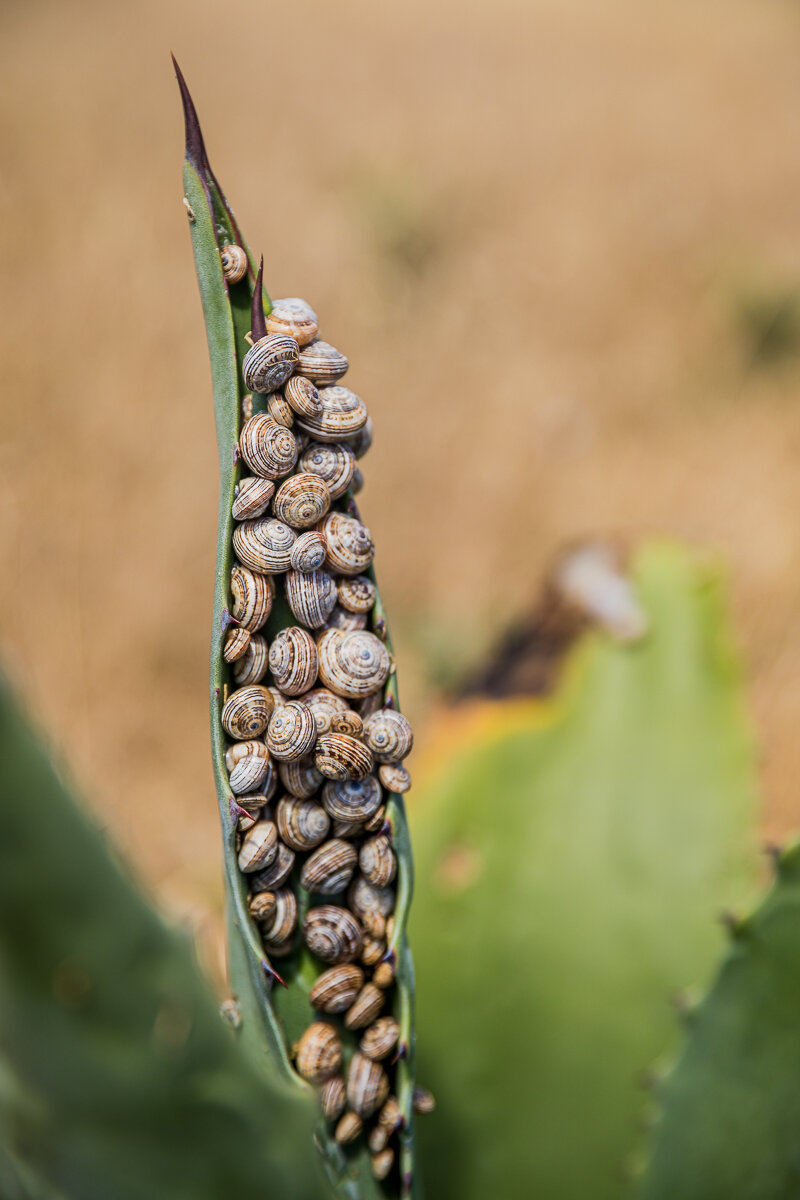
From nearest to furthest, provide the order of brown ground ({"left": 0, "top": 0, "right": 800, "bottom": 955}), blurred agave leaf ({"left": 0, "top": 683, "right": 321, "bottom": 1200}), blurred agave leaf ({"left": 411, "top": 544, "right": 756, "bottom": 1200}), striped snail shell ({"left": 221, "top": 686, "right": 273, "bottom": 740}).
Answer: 1. blurred agave leaf ({"left": 0, "top": 683, "right": 321, "bottom": 1200})
2. striped snail shell ({"left": 221, "top": 686, "right": 273, "bottom": 740})
3. blurred agave leaf ({"left": 411, "top": 544, "right": 756, "bottom": 1200})
4. brown ground ({"left": 0, "top": 0, "right": 800, "bottom": 955})

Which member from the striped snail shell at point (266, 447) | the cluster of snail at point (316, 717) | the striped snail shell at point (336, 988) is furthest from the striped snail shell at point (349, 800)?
the striped snail shell at point (266, 447)

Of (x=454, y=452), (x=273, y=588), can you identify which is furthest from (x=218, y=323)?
(x=454, y=452)

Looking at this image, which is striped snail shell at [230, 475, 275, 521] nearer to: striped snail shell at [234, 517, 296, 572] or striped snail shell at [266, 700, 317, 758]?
striped snail shell at [234, 517, 296, 572]

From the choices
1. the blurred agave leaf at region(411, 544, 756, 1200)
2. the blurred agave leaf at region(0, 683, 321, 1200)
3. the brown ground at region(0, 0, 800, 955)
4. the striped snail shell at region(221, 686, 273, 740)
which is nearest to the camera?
the blurred agave leaf at region(0, 683, 321, 1200)

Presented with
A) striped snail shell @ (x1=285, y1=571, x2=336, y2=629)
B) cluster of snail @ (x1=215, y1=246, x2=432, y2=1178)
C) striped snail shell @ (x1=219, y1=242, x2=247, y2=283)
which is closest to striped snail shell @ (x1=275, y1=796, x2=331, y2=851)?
cluster of snail @ (x1=215, y1=246, x2=432, y2=1178)

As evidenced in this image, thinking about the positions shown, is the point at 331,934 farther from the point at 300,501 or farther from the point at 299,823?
the point at 300,501

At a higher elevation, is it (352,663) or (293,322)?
(293,322)

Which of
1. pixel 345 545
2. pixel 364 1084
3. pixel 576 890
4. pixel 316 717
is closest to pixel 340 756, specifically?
pixel 316 717
